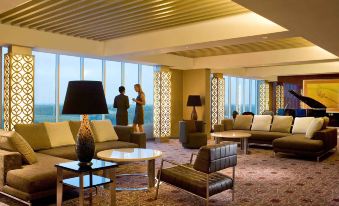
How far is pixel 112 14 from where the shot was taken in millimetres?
5668

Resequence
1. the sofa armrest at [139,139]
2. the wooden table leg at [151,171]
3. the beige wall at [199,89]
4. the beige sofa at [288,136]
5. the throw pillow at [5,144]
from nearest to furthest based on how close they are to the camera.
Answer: the throw pillow at [5,144] → the wooden table leg at [151,171] → the sofa armrest at [139,139] → the beige sofa at [288,136] → the beige wall at [199,89]

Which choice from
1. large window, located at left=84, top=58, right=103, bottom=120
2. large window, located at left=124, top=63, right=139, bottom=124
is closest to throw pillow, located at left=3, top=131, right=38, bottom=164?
large window, located at left=84, top=58, right=103, bottom=120

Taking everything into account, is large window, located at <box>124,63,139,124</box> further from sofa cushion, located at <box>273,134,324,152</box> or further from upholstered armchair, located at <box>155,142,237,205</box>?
upholstered armchair, located at <box>155,142,237,205</box>

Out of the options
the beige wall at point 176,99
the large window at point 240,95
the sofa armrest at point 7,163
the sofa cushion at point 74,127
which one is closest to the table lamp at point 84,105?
the sofa armrest at point 7,163

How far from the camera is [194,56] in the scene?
10.8 metres

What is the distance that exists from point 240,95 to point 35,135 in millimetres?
12560

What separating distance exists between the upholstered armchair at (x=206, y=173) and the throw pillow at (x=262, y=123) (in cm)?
545

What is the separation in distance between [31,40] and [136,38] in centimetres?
230

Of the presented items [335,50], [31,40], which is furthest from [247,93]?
[31,40]

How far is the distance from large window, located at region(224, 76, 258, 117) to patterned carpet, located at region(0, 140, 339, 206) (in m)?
8.13

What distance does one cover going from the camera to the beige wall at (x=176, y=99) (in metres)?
11.4

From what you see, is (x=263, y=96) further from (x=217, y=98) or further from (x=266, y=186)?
(x=266, y=186)

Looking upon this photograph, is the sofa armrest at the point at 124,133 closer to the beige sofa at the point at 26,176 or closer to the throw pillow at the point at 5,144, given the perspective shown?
the beige sofa at the point at 26,176

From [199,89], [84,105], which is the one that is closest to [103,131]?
[84,105]
